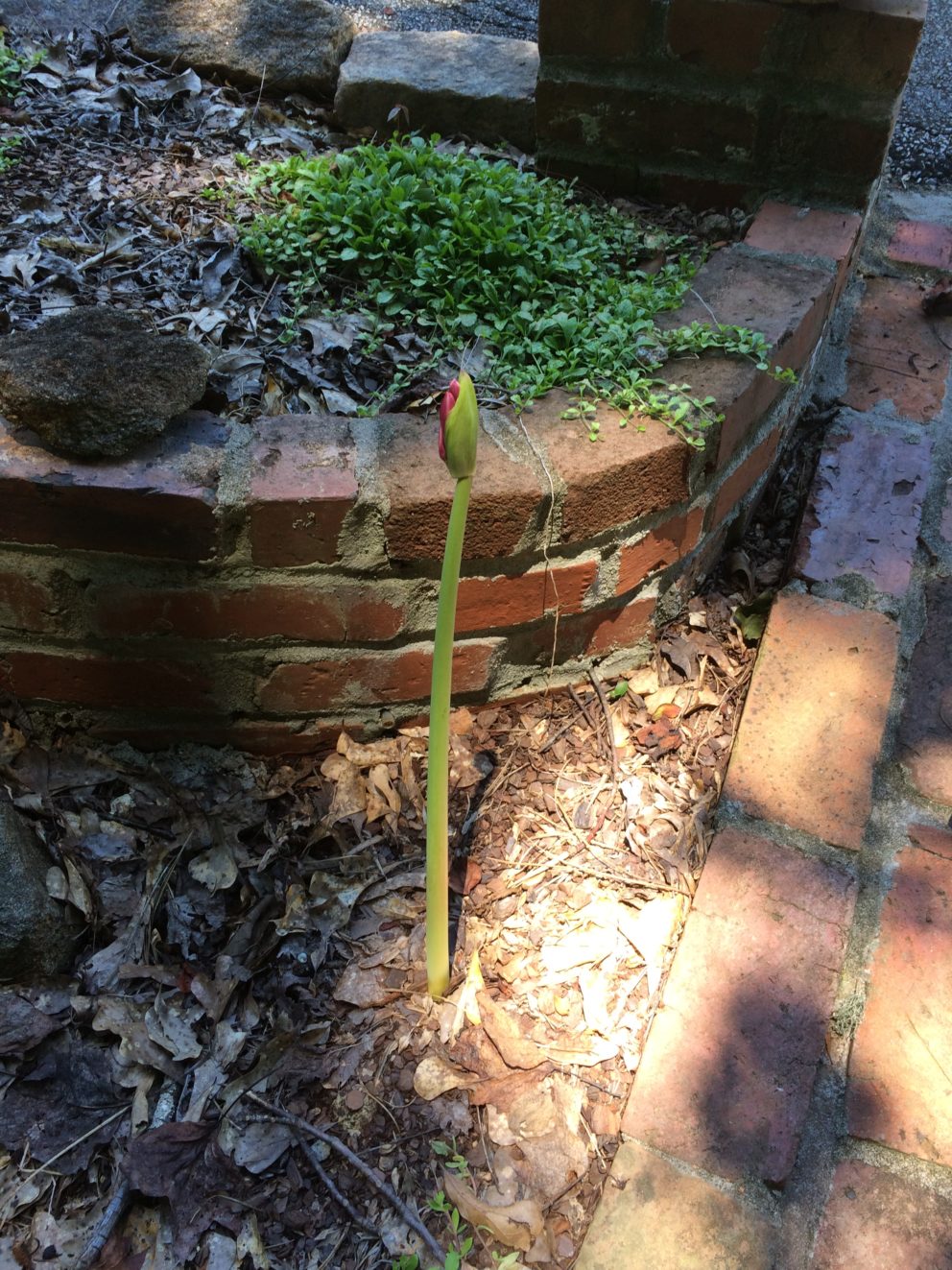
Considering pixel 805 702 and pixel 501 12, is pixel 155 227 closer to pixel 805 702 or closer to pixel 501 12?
pixel 805 702

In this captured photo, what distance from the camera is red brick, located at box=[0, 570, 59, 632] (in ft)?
4.88

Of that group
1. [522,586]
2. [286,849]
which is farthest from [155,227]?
[286,849]

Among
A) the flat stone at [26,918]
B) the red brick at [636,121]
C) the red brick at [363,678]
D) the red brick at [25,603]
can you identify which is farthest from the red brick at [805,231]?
the flat stone at [26,918]

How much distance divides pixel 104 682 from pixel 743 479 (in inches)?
46.4

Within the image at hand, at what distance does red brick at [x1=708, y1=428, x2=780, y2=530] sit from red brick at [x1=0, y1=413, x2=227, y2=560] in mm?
883

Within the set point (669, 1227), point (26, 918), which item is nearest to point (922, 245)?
point (669, 1227)

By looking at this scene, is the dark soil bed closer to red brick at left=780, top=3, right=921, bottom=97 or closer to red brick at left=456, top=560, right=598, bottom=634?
red brick at left=456, top=560, right=598, bottom=634

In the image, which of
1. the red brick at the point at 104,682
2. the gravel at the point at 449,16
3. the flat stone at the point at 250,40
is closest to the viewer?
the red brick at the point at 104,682

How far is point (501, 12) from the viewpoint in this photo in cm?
325

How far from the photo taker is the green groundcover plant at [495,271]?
1.69 meters

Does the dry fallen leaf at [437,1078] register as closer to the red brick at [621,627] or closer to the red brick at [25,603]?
the red brick at [621,627]

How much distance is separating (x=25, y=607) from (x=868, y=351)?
1.87 meters

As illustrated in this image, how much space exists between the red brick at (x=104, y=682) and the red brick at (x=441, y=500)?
0.41 m

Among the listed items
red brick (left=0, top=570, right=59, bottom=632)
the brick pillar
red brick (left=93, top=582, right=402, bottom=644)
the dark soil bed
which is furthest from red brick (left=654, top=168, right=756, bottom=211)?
red brick (left=0, top=570, right=59, bottom=632)
